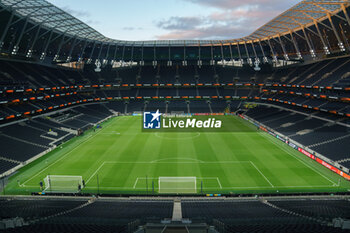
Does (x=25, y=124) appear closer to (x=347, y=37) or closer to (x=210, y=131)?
(x=210, y=131)

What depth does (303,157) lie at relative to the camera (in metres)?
34.3

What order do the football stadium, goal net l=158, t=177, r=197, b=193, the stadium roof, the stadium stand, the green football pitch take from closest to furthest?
1. the stadium stand
2. the football stadium
3. goal net l=158, t=177, r=197, b=193
4. the green football pitch
5. the stadium roof

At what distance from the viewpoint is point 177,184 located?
25922 mm

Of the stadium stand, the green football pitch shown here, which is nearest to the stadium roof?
the green football pitch

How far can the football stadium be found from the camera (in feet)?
61.9

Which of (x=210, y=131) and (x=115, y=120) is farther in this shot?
(x=115, y=120)

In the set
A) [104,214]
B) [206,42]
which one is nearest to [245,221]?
[104,214]

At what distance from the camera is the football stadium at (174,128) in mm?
18875

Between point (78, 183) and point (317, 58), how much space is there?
203 feet

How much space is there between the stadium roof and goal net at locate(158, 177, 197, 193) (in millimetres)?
34031

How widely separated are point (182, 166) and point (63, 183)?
1445 cm

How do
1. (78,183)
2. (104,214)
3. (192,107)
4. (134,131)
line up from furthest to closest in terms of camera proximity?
(192,107) → (134,131) → (78,183) → (104,214)

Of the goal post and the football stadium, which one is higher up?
the football stadium

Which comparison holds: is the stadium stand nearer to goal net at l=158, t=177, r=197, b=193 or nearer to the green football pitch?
goal net at l=158, t=177, r=197, b=193
